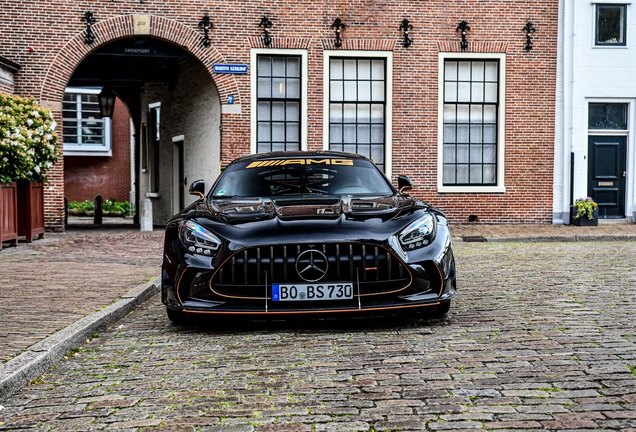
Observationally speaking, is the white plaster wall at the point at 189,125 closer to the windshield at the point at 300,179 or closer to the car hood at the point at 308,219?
the windshield at the point at 300,179

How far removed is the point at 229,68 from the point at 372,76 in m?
3.32

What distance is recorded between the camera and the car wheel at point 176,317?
6.00 m

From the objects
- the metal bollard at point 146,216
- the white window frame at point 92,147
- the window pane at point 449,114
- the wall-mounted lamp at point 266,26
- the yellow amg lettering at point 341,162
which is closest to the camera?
the yellow amg lettering at point 341,162

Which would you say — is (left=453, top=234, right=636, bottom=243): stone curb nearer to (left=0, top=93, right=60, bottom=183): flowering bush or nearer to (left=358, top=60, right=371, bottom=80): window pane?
(left=358, top=60, right=371, bottom=80): window pane

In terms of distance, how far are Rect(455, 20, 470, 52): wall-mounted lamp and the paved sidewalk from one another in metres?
4.75

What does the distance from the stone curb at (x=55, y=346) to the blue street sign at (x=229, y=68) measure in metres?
11.4

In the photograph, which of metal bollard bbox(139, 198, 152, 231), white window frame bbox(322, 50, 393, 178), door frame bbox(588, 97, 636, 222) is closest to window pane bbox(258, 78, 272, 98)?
white window frame bbox(322, 50, 393, 178)

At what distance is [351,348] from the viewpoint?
5215mm

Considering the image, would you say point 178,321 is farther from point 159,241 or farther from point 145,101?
point 145,101

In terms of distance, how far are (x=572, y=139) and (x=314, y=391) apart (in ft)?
Result: 53.4

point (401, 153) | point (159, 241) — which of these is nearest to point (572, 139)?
point (401, 153)

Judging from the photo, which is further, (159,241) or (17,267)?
(159,241)

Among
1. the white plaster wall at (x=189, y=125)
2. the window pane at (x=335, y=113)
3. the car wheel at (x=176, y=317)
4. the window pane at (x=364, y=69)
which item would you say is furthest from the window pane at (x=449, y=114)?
the car wheel at (x=176, y=317)

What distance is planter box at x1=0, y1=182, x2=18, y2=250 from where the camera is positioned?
12648 mm
